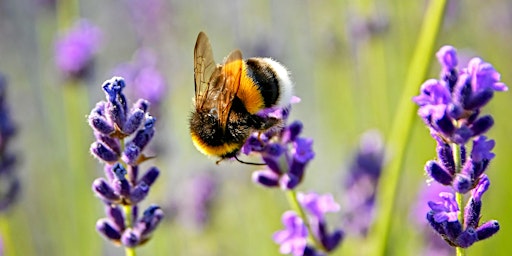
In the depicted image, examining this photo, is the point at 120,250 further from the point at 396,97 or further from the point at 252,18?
the point at 396,97

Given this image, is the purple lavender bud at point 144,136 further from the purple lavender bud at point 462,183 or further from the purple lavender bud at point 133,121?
the purple lavender bud at point 462,183

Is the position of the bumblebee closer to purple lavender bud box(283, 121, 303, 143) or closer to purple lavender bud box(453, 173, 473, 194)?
purple lavender bud box(283, 121, 303, 143)

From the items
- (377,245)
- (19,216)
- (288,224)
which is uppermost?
(288,224)

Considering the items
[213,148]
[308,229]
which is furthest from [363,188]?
[308,229]

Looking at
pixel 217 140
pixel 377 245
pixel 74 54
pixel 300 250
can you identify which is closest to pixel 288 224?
pixel 300 250

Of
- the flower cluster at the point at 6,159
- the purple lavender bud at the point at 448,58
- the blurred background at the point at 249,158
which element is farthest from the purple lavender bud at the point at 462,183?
the flower cluster at the point at 6,159

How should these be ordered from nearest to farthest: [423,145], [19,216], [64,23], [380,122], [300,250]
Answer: [300,250] → [380,122] → [64,23] → [423,145] → [19,216]
